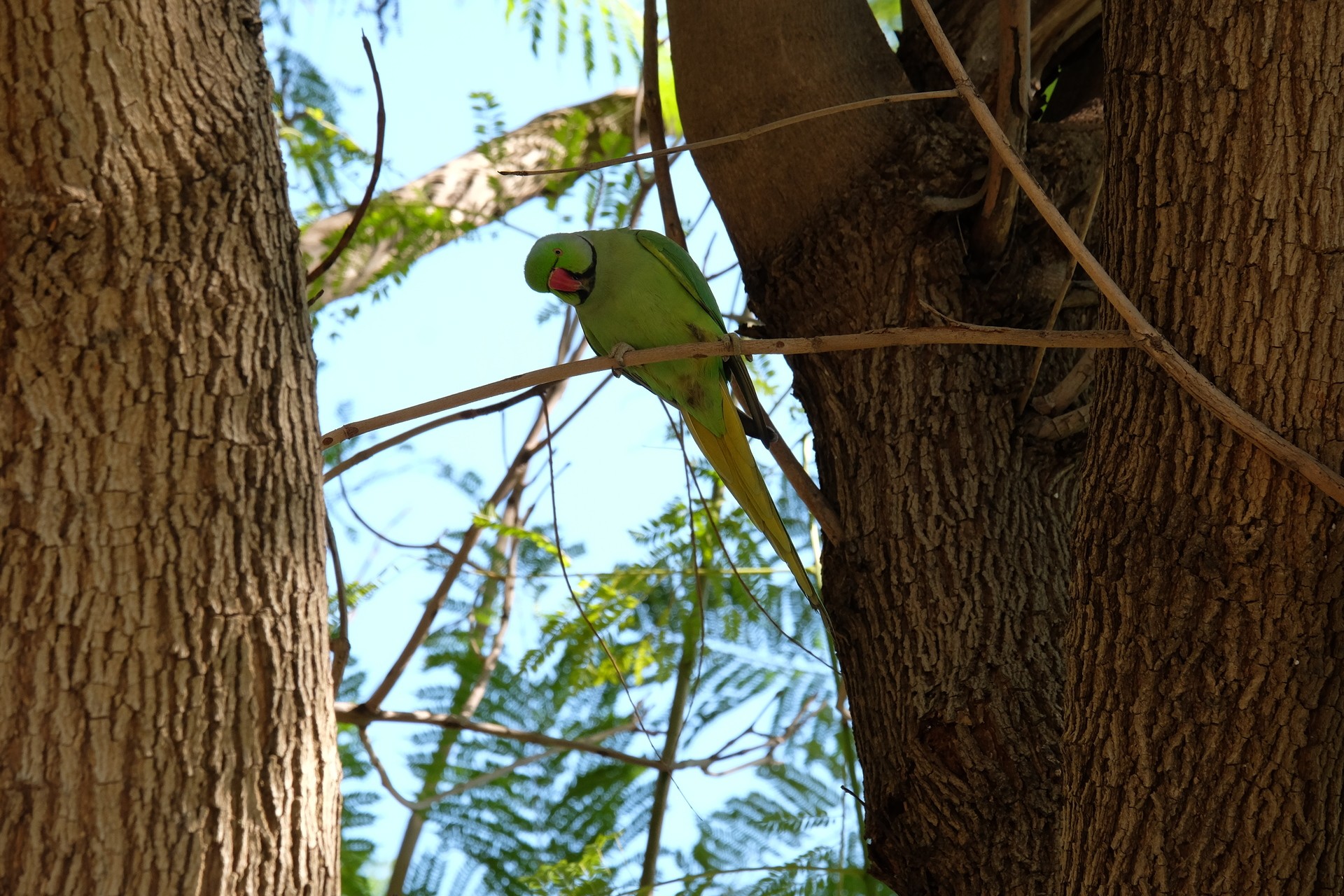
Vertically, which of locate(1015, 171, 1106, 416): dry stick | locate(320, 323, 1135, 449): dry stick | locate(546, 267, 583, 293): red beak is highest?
locate(546, 267, 583, 293): red beak

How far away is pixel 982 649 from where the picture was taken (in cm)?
247

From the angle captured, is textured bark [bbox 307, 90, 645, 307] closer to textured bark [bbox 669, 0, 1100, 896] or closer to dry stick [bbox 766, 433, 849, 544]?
textured bark [bbox 669, 0, 1100, 896]

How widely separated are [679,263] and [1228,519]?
2003 mm

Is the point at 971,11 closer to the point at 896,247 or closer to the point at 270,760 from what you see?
the point at 896,247

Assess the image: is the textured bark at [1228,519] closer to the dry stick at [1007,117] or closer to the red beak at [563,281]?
the dry stick at [1007,117]

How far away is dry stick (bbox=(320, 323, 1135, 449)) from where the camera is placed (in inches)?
79.4

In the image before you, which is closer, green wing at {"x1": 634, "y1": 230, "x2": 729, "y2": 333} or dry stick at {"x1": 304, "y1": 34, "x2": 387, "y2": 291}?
dry stick at {"x1": 304, "y1": 34, "x2": 387, "y2": 291}

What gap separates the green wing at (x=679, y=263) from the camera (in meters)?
3.53

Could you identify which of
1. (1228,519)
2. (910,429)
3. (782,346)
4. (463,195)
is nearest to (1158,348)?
(1228,519)

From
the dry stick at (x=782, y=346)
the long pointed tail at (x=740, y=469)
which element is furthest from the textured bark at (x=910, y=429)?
the dry stick at (x=782, y=346)

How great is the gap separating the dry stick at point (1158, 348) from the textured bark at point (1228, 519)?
0.05 metres

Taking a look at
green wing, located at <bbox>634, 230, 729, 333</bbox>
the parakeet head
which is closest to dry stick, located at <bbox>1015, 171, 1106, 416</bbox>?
green wing, located at <bbox>634, 230, 729, 333</bbox>

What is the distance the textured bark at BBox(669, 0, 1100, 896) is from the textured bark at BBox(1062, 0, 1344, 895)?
14.1 inches

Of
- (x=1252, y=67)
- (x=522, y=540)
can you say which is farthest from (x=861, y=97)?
(x=522, y=540)
